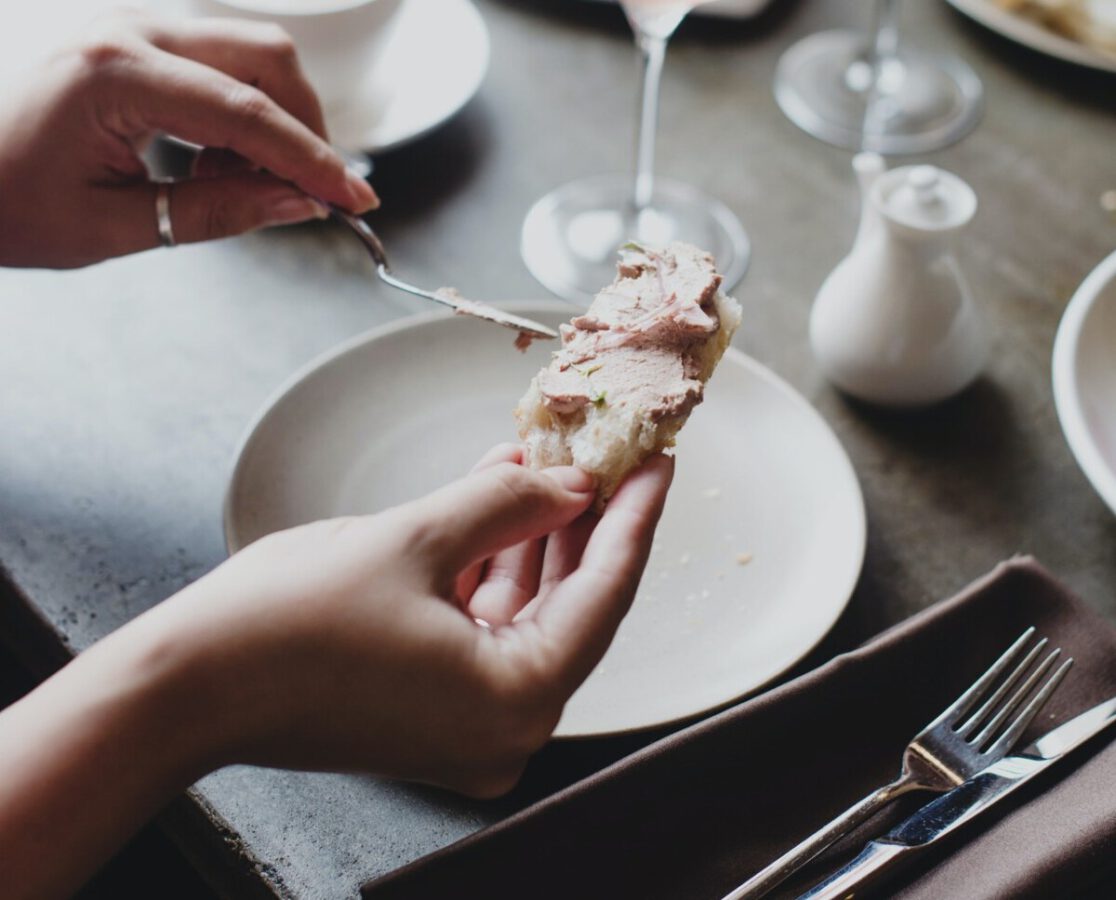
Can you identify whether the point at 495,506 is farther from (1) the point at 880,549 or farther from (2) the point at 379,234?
(2) the point at 379,234

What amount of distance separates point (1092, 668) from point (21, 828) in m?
0.71

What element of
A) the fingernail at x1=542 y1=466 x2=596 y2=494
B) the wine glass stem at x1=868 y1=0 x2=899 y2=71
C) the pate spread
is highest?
the pate spread

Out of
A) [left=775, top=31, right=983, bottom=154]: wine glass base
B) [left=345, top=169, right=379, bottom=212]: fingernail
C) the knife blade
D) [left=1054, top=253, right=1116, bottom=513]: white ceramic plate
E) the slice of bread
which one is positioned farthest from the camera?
[left=775, top=31, right=983, bottom=154]: wine glass base

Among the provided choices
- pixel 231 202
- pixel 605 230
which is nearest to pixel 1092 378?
pixel 605 230

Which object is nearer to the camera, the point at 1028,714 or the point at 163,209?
the point at 1028,714

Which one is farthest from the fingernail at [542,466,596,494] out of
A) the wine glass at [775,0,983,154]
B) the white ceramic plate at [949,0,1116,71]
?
the white ceramic plate at [949,0,1116,71]

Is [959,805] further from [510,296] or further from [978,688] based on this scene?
[510,296]

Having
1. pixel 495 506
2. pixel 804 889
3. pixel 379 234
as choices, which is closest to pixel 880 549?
pixel 804 889

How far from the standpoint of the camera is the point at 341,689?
25.1 inches

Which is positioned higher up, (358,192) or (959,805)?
(358,192)

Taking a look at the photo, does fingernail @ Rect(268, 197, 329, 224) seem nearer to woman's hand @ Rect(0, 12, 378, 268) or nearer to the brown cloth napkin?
woman's hand @ Rect(0, 12, 378, 268)

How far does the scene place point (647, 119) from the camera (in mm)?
1309

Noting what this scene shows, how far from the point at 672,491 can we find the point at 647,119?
1.58ft

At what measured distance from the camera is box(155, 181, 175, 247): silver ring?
3.55 ft
